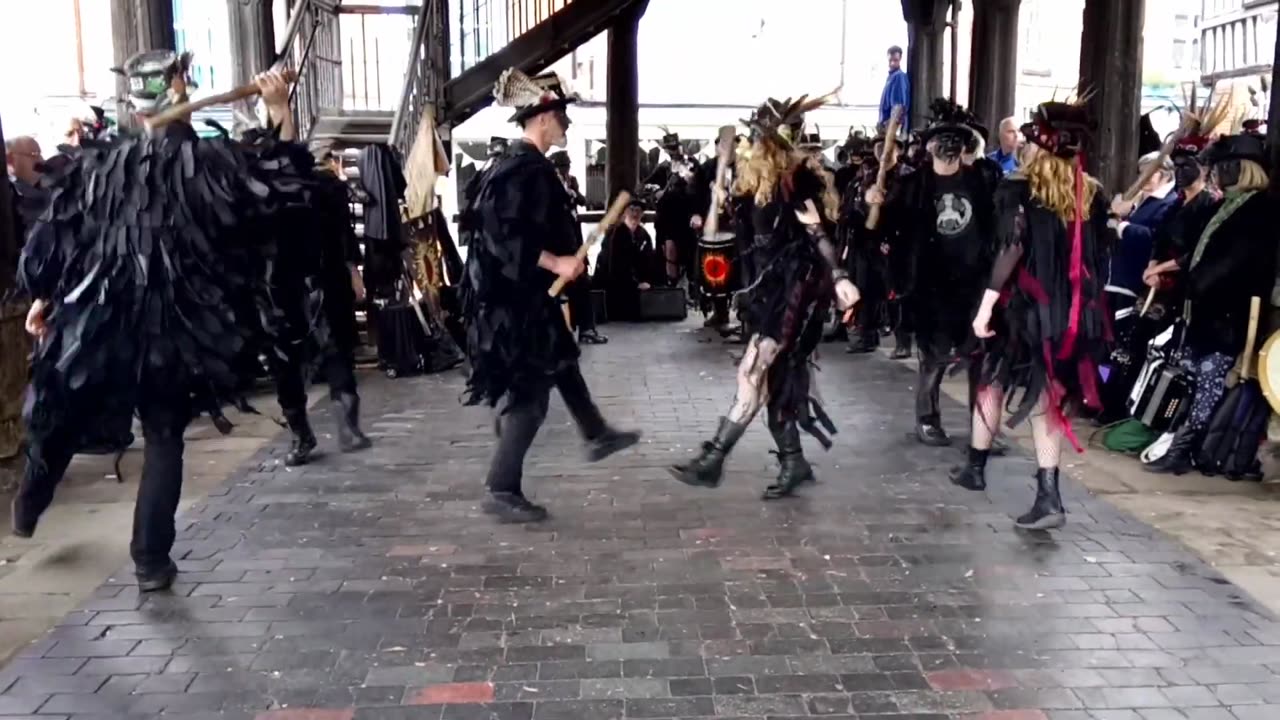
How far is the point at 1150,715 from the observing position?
331 cm

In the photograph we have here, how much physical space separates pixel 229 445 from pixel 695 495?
3.03m

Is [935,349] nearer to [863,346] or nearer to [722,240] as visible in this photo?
[863,346]

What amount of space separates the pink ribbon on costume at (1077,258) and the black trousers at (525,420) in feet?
7.12

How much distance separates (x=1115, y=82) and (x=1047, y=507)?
14.6ft

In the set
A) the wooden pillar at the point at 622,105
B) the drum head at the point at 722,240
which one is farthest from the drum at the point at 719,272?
the wooden pillar at the point at 622,105

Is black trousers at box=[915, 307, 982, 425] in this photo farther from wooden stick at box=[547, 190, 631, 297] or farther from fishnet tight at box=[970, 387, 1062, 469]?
wooden stick at box=[547, 190, 631, 297]

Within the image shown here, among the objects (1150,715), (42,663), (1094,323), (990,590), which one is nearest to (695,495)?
(990,590)

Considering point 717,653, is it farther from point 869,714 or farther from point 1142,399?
point 1142,399

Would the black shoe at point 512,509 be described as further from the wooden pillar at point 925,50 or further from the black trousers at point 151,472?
the wooden pillar at point 925,50

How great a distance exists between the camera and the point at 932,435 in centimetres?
659

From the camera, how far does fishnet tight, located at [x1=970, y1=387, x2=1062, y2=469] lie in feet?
16.2

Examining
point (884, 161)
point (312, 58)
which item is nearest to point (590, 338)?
point (312, 58)

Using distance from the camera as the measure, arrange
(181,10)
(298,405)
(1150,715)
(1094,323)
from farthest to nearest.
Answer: (181,10) → (298,405) → (1094,323) → (1150,715)

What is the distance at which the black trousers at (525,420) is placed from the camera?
5.03 metres
